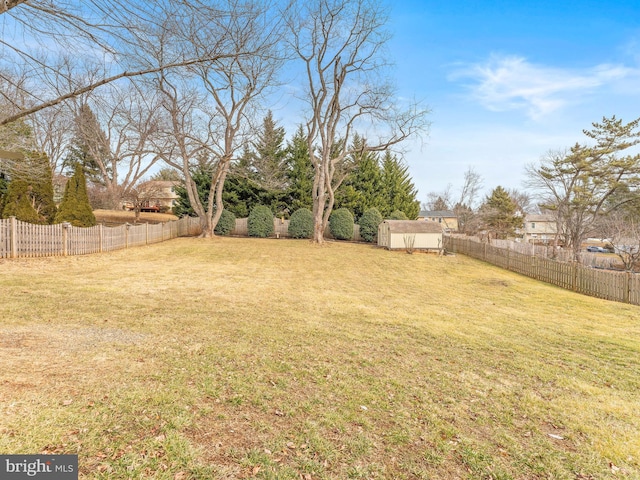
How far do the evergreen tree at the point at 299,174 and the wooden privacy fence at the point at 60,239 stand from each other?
1221 centimetres

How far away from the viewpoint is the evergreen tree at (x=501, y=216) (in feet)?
132

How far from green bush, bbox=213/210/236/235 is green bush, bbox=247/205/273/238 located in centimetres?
123

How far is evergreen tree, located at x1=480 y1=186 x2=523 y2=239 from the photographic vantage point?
40.1 m

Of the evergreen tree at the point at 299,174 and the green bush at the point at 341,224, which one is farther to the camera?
the evergreen tree at the point at 299,174

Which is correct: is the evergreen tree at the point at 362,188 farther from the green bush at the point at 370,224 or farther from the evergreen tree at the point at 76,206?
the evergreen tree at the point at 76,206

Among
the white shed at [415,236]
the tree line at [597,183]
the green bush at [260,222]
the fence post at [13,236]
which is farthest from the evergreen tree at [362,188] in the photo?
the fence post at [13,236]

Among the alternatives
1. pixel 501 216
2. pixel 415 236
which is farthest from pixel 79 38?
pixel 501 216

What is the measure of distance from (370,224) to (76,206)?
1804 centimetres

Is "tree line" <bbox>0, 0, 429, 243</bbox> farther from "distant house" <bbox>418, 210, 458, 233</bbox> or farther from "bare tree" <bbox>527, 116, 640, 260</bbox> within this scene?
"distant house" <bbox>418, 210, 458, 233</bbox>

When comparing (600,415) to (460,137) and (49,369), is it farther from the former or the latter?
(460,137)

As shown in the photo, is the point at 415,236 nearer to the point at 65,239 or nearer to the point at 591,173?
the point at 65,239

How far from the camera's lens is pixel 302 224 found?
2370cm

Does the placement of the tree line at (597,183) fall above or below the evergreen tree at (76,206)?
above

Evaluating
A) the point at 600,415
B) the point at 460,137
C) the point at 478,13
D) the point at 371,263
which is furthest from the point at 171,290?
the point at 460,137
